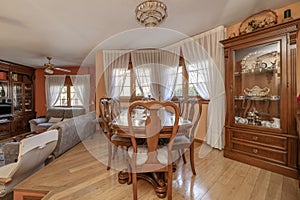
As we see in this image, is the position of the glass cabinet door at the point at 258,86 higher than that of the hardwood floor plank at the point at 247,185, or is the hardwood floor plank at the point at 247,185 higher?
the glass cabinet door at the point at 258,86

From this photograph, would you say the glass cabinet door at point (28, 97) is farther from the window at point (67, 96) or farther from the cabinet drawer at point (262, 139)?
the cabinet drawer at point (262, 139)

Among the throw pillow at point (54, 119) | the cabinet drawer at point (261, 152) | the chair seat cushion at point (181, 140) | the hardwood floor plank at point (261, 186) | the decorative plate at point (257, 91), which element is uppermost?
the decorative plate at point (257, 91)

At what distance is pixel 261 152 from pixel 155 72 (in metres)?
3.07

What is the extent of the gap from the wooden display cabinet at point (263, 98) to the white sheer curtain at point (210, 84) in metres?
0.35

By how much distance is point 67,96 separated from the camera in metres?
6.64

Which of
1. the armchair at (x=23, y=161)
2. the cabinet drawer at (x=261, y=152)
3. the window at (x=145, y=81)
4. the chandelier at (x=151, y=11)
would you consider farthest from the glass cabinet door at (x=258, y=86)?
the armchair at (x=23, y=161)

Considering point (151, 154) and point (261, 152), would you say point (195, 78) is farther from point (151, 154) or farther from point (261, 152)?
point (151, 154)

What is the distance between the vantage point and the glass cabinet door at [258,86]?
2.33m

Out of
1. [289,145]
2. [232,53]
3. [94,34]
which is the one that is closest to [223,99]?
[232,53]

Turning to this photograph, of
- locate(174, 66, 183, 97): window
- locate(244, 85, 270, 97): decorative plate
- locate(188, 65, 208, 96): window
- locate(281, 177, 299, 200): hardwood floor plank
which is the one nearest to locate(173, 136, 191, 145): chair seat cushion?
locate(281, 177, 299, 200): hardwood floor plank

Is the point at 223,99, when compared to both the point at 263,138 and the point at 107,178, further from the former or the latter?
the point at 107,178

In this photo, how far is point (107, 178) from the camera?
2.12m

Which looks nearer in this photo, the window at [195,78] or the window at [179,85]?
the window at [195,78]

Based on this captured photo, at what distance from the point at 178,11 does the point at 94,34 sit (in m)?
1.82
